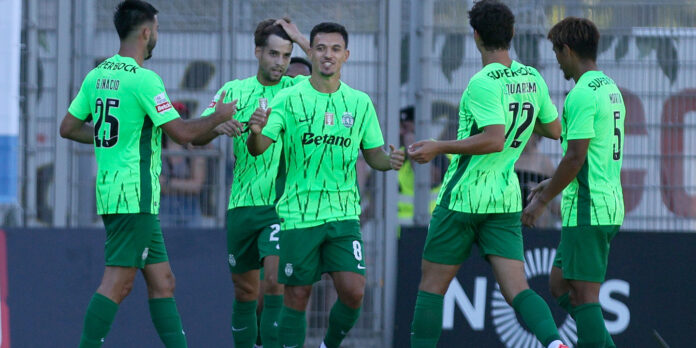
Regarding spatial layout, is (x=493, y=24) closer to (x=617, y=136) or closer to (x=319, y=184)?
(x=617, y=136)

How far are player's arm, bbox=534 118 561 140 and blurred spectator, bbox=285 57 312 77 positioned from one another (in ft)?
7.51

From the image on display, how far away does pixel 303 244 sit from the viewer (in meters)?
6.47

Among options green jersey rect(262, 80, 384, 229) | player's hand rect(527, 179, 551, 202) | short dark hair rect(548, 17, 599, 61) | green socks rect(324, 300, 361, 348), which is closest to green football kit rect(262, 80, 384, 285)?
green jersey rect(262, 80, 384, 229)

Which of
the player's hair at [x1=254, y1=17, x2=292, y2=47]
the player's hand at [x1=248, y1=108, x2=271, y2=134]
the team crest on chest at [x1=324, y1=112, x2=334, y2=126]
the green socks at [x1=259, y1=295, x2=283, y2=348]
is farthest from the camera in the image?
the player's hair at [x1=254, y1=17, x2=292, y2=47]

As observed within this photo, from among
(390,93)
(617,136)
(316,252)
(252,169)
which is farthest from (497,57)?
(390,93)

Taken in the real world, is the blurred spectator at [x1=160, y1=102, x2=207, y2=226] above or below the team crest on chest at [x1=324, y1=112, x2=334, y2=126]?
below

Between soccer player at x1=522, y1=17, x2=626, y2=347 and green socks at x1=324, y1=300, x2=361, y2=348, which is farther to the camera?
green socks at x1=324, y1=300, x2=361, y2=348

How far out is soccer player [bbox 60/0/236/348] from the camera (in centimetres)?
638

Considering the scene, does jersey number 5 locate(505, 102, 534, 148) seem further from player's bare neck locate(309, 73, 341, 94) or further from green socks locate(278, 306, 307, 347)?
green socks locate(278, 306, 307, 347)

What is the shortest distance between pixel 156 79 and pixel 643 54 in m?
4.41

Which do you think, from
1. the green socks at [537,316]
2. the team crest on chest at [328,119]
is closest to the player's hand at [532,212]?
the green socks at [537,316]

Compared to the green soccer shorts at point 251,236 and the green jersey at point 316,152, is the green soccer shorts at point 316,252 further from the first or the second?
the green soccer shorts at point 251,236

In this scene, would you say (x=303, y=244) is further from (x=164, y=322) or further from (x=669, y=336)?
(x=669, y=336)

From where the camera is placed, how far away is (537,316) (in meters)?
6.09
